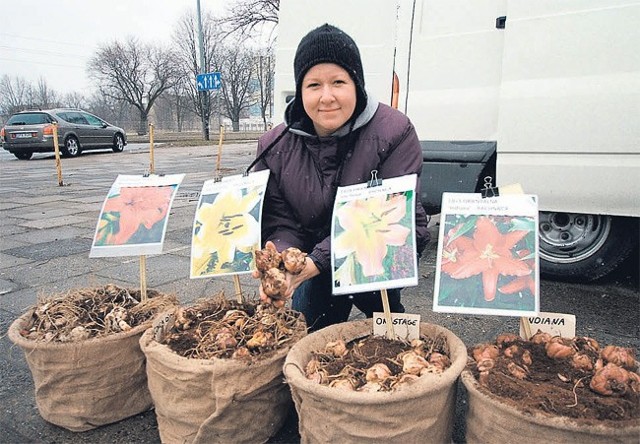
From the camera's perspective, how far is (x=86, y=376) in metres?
1.85

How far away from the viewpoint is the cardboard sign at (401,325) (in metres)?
1.82

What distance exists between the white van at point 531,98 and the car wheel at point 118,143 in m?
15.0

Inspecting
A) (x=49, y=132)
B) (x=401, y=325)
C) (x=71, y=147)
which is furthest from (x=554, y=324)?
(x=71, y=147)

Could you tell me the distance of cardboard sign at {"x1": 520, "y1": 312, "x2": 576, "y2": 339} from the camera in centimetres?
176

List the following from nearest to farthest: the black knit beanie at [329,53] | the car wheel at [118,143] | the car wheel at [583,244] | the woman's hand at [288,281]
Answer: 1. the woman's hand at [288,281]
2. the black knit beanie at [329,53]
3. the car wheel at [583,244]
4. the car wheel at [118,143]

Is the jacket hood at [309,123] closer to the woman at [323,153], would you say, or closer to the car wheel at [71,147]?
the woman at [323,153]

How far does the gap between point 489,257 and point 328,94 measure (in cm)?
81

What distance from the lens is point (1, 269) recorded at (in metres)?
3.97

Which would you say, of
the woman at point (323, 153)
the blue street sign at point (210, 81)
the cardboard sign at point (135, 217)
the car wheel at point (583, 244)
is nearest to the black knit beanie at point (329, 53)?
the woman at point (323, 153)

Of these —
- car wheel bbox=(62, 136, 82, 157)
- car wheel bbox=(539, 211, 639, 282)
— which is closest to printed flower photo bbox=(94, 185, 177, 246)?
car wheel bbox=(539, 211, 639, 282)

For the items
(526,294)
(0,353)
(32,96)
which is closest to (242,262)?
(526,294)

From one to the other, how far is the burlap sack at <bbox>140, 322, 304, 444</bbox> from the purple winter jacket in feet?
1.49

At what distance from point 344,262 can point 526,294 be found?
22.9 inches

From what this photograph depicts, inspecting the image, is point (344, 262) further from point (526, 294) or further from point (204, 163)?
point (204, 163)
